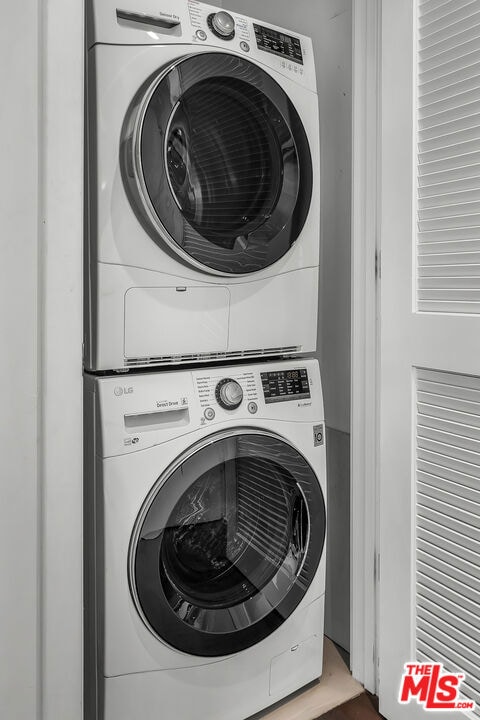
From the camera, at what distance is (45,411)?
37.2 inches

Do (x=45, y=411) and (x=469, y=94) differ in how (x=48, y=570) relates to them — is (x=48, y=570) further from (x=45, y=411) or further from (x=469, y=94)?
(x=469, y=94)

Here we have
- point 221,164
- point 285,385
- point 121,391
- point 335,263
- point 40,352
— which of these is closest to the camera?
point 40,352

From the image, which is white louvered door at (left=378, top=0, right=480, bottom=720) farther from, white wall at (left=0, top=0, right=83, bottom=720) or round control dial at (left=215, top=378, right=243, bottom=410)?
white wall at (left=0, top=0, right=83, bottom=720)

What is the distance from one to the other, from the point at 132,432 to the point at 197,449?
15 cm

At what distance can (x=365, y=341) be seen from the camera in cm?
148

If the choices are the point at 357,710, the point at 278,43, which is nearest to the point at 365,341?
the point at 278,43

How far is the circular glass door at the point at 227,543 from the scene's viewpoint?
3.89ft

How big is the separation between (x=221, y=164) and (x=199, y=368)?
481 millimetres

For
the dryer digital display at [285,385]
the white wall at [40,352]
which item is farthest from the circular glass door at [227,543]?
the white wall at [40,352]

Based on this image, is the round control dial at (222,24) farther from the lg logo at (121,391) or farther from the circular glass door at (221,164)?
the lg logo at (121,391)

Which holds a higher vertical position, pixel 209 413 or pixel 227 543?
pixel 209 413

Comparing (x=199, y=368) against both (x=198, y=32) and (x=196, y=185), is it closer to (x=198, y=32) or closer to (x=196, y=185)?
(x=196, y=185)

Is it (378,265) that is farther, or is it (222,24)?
(378,265)

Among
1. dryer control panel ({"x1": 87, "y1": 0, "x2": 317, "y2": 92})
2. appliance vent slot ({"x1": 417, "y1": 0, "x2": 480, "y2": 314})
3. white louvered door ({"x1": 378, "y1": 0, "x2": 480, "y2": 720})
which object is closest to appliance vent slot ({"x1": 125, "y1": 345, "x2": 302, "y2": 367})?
white louvered door ({"x1": 378, "y1": 0, "x2": 480, "y2": 720})
